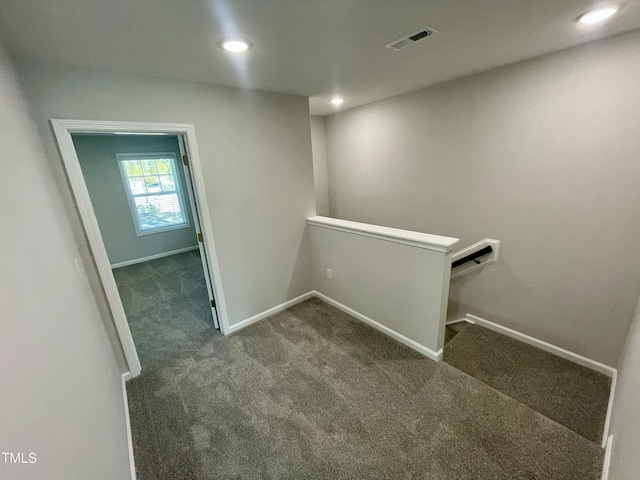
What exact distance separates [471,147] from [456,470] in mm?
2598

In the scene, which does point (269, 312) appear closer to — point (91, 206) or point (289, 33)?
point (91, 206)

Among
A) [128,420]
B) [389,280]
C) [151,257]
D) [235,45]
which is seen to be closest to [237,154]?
[235,45]

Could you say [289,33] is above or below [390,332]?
above

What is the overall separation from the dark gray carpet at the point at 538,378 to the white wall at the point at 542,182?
202 mm

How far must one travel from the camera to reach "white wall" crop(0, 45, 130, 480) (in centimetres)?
64

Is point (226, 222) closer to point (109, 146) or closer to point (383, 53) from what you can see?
point (383, 53)

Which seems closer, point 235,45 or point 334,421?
point 235,45

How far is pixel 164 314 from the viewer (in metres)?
3.15

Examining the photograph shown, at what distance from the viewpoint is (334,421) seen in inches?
67.9

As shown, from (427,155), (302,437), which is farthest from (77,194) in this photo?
(427,155)

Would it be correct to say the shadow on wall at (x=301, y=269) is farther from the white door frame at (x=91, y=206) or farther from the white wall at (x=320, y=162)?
the white wall at (x=320, y=162)

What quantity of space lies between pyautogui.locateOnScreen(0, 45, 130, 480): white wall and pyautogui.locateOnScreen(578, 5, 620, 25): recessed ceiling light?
112 inches

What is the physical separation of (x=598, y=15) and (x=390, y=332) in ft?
8.50

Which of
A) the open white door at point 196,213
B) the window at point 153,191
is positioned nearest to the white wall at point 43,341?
the open white door at point 196,213
